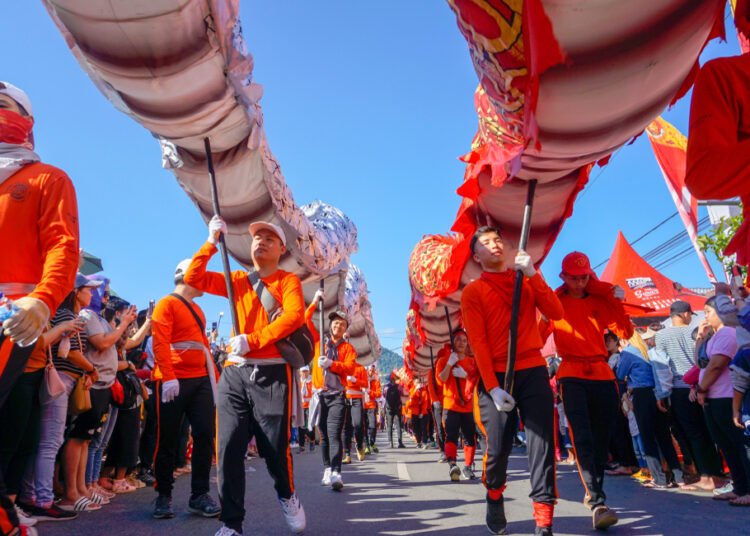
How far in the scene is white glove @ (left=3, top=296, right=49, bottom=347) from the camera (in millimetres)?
2064

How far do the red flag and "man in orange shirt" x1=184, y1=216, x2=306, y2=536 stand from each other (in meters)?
7.01

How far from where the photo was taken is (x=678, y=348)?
6.04m

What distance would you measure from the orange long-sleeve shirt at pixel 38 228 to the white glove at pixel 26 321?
0.18 metres

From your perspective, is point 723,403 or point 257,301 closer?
point 257,301

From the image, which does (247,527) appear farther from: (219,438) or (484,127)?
(484,127)

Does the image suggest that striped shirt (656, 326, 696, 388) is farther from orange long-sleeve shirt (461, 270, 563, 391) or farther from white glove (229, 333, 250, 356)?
white glove (229, 333, 250, 356)

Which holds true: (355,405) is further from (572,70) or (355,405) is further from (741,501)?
(572,70)

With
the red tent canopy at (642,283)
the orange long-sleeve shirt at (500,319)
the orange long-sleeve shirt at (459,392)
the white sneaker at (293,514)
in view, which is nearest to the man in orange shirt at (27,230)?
the white sneaker at (293,514)

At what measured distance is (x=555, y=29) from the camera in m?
2.47

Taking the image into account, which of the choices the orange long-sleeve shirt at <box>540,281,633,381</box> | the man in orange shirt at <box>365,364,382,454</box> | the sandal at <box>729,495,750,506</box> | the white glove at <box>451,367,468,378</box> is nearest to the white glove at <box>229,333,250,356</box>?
the orange long-sleeve shirt at <box>540,281,633,381</box>

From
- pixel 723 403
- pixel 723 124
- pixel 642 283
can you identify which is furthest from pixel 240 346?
pixel 642 283

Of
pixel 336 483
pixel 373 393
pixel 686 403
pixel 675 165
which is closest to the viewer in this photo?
pixel 686 403

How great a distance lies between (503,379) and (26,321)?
2739mm

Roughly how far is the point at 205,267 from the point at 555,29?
2.64 metres
